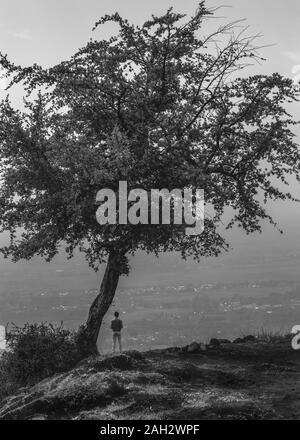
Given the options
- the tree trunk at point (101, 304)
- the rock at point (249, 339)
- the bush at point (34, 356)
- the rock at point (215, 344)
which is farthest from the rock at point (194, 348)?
the bush at point (34, 356)

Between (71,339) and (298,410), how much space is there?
35.1ft

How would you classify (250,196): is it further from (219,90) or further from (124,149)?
(124,149)

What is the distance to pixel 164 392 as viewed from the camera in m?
14.5

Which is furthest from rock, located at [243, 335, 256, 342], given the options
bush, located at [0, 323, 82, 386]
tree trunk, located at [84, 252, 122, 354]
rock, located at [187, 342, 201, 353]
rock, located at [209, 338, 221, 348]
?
bush, located at [0, 323, 82, 386]

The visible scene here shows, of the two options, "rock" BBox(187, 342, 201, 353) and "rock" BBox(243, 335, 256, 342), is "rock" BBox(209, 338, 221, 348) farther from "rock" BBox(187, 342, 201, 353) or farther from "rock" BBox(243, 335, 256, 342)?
"rock" BBox(243, 335, 256, 342)

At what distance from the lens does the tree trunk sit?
71.2 feet

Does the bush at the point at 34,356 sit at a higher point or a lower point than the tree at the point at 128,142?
lower

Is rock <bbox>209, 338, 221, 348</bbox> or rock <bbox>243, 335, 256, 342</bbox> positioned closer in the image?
rock <bbox>209, 338, 221, 348</bbox>

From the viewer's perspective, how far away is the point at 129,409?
43.5 ft

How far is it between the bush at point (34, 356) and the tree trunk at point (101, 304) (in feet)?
4.24

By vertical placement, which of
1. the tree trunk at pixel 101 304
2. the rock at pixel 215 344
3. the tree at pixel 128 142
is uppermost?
the tree at pixel 128 142

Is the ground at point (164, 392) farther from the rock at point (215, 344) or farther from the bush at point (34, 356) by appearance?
the rock at point (215, 344)

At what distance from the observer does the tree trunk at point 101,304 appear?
21.7 metres

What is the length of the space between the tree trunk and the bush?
1292mm
